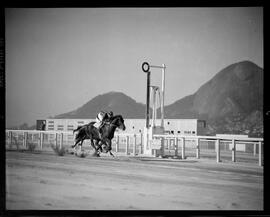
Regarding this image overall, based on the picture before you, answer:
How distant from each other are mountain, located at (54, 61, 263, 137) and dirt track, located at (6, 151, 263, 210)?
750 mm

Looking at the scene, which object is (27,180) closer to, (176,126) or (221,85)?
(176,126)

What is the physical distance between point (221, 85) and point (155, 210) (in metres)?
2.16

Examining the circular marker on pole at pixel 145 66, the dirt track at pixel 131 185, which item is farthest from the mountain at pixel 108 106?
the dirt track at pixel 131 185

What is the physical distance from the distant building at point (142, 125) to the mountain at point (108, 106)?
0.11 m

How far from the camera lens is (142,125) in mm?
5863

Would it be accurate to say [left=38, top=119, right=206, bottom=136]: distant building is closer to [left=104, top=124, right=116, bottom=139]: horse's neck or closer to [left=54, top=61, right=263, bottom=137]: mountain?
[left=54, top=61, right=263, bottom=137]: mountain

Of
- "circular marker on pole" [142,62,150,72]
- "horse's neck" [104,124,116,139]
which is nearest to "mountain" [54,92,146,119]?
"horse's neck" [104,124,116,139]

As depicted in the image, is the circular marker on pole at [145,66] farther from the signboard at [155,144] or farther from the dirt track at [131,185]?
the dirt track at [131,185]

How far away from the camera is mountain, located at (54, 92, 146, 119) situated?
5.15 meters

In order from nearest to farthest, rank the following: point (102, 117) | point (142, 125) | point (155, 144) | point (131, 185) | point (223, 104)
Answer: point (131, 185), point (102, 117), point (155, 144), point (223, 104), point (142, 125)

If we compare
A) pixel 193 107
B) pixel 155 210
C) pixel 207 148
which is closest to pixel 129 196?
pixel 155 210

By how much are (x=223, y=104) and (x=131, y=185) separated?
2.14 m

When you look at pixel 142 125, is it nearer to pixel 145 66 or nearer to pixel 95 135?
pixel 95 135

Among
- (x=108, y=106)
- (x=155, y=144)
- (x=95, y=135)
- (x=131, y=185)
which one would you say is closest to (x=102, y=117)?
(x=108, y=106)
